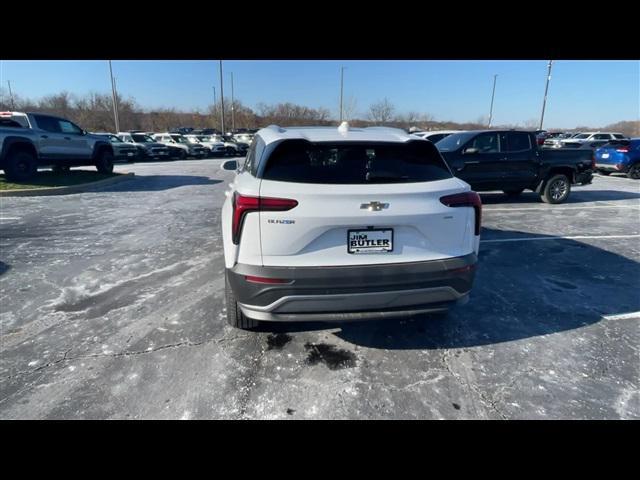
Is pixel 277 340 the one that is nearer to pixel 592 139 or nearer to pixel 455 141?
pixel 455 141

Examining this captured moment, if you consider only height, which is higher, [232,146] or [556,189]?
[232,146]

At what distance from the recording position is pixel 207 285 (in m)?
4.23

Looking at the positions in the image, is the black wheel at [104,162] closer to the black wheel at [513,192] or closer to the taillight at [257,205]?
the taillight at [257,205]

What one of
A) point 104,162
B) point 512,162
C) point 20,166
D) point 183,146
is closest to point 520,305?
point 512,162

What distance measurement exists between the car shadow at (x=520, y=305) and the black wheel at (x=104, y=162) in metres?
14.0

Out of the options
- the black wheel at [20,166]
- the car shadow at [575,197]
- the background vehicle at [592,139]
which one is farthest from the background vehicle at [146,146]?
the background vehicle at [592,139]

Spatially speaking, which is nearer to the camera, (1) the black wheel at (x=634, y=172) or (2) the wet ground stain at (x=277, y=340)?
(2) the wet ground stain at (x=277, y=340)

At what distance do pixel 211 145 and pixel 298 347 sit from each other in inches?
1073

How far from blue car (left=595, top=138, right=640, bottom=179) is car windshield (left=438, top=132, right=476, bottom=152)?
10.7 metres

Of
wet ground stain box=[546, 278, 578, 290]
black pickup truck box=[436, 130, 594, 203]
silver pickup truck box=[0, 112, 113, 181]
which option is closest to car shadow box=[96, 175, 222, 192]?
silver pickup truck box=[0, 112, 113, 181]

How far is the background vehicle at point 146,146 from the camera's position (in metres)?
23.3

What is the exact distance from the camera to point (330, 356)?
289 centimetres

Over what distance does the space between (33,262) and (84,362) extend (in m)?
3.14
